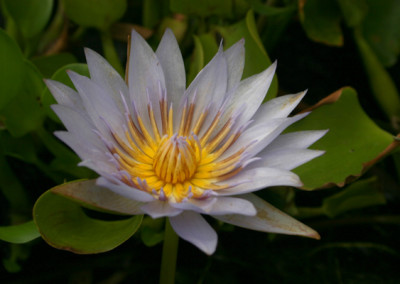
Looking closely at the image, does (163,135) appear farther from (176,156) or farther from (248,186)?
(248,186)

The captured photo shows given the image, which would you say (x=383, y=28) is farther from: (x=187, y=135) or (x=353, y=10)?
(x=187, y=135)

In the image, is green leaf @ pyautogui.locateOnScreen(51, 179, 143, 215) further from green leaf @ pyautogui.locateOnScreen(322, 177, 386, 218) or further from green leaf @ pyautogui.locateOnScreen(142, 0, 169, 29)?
green leaf @ pyautogui.locateOnScreen(142, 0, 169, 29)

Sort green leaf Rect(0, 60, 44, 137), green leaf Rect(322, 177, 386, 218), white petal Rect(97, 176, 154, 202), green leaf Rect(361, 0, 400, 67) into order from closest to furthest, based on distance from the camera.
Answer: white petal Rect(97, 176, 154, 202) < green leaf Rect(0, 60, 44, 137) < green leaf Rect(322, 177, 386, 218) < green leaf Rect(361, 0, 400, 67)

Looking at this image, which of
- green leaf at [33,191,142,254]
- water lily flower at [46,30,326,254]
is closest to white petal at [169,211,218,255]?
water lily flower at [46,30,326,254]

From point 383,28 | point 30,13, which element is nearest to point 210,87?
point 30,13

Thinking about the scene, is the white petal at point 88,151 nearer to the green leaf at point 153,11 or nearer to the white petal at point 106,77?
the white petal at point 106,77

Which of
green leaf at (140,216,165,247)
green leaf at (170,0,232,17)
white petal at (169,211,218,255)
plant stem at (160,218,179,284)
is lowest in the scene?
green leaf at (140,216,165,247)
